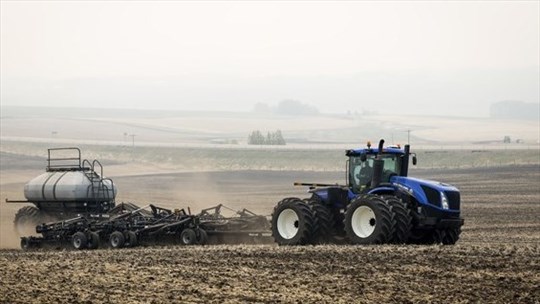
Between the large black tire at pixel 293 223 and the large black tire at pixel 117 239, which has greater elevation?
the large black tire at pixel 293 223

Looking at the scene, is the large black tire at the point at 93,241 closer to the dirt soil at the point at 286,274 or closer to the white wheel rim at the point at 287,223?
the dirt soil at the point at 286,274

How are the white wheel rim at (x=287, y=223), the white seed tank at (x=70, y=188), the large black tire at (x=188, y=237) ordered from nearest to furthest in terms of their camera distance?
the white wheel rim at (x=287, y=223) < the large black tire at (x=188, y=237) < the white seed tank at (x=70, y=188)

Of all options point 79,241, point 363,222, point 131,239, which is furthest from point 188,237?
point 363,222

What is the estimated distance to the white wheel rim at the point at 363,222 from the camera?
24469 millimetres

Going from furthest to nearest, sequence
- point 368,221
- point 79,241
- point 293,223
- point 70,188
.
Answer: point 70,188 < point 79,241 < point 293,223 < point 368,221

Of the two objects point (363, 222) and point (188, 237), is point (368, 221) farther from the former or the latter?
point (188, 237)

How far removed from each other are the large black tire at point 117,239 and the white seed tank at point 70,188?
5.67 meters

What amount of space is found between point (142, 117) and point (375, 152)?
173142 mm

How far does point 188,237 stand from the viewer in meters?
27.7

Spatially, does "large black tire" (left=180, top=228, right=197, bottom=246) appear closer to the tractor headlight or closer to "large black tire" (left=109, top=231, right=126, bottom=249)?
"large black tire" (left=109, top=231, right=126, bottom=249)

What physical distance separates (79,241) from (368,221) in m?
8.09

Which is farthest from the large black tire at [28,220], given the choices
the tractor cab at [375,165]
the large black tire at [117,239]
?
the tractor cab at [375,165]

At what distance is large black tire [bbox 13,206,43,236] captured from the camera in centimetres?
3388

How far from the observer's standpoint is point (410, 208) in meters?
24.7
